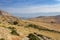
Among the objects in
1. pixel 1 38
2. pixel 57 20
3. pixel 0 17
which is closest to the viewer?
pixel 1 38

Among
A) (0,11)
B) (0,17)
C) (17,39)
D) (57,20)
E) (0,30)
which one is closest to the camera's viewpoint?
(17,39)

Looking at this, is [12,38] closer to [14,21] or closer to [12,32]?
[12,32]

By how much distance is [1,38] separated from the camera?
2795 cm

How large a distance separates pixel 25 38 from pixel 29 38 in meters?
0.67

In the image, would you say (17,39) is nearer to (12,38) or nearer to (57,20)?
(12,38)

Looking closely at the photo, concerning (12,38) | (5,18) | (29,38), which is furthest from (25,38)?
(5,18)

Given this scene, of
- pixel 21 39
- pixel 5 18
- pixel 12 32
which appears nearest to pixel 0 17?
pixel 5 18

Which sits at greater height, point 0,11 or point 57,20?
point 0,11

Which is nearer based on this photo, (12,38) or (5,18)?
(12,38)

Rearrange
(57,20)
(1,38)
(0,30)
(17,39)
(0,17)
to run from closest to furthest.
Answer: (1,38) < (17,39) < (0,30) < (0,17) < (57,20)

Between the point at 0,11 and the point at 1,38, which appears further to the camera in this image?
the point at 0,11

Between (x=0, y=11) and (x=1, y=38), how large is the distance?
24.7 metres

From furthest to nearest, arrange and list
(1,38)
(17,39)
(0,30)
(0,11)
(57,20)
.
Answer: (57,20) < (0,11) < (0,30) < (17,39) < (1,38)

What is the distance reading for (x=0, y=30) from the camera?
105 ft
